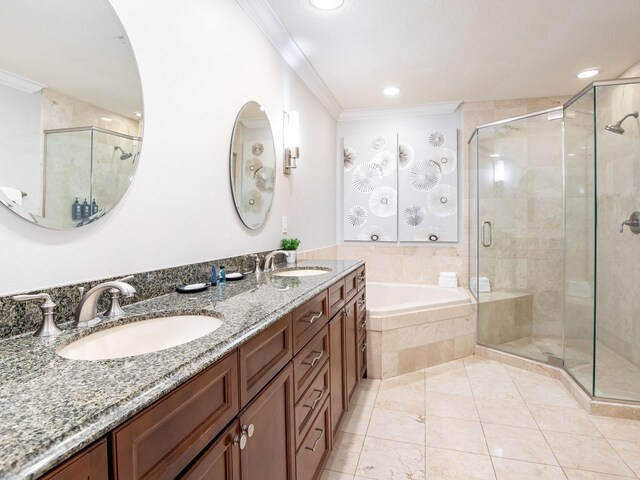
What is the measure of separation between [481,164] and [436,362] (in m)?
1.89

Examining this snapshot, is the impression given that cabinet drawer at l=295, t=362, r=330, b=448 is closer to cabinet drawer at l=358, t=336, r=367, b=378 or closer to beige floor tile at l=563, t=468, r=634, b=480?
cabinet drawer at l=358, t=336, r=367, b=378

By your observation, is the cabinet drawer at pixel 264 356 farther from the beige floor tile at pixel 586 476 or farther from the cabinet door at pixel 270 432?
the beige floor tile at pixel 586 476

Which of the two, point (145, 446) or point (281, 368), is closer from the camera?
point (145, 446)

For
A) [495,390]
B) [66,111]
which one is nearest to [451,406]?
[495,390]

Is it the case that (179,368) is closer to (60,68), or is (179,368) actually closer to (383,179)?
(60,68)

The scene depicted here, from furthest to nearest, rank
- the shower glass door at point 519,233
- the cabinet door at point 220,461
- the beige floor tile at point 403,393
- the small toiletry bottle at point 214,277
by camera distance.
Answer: the shower glass door at point 519,233 < the beige floor tile at point 403,393 < the small toiletry bottle at point 214,277 < the cabinet door at point 220,461

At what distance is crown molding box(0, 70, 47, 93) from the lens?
31.5 inches

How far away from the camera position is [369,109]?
3682 millimetres

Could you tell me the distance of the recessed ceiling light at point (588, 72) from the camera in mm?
2816

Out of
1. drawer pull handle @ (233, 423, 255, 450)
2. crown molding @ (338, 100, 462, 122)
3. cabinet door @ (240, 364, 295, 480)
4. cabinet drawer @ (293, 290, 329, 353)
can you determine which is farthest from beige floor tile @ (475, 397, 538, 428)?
crown molding @ (338, 100, 462, 122)

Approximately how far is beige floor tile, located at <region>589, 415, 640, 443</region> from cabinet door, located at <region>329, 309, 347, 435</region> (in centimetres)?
143

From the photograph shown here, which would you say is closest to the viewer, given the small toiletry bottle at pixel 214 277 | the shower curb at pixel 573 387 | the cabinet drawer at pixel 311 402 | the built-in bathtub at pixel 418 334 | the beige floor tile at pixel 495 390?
the cabinet drawer at pixel 311 402

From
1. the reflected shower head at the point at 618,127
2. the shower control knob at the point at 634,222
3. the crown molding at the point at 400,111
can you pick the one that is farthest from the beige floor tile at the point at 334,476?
Answer: the crown molding at the point at 400,111

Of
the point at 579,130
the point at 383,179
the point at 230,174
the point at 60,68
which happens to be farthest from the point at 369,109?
the point at 60,68
